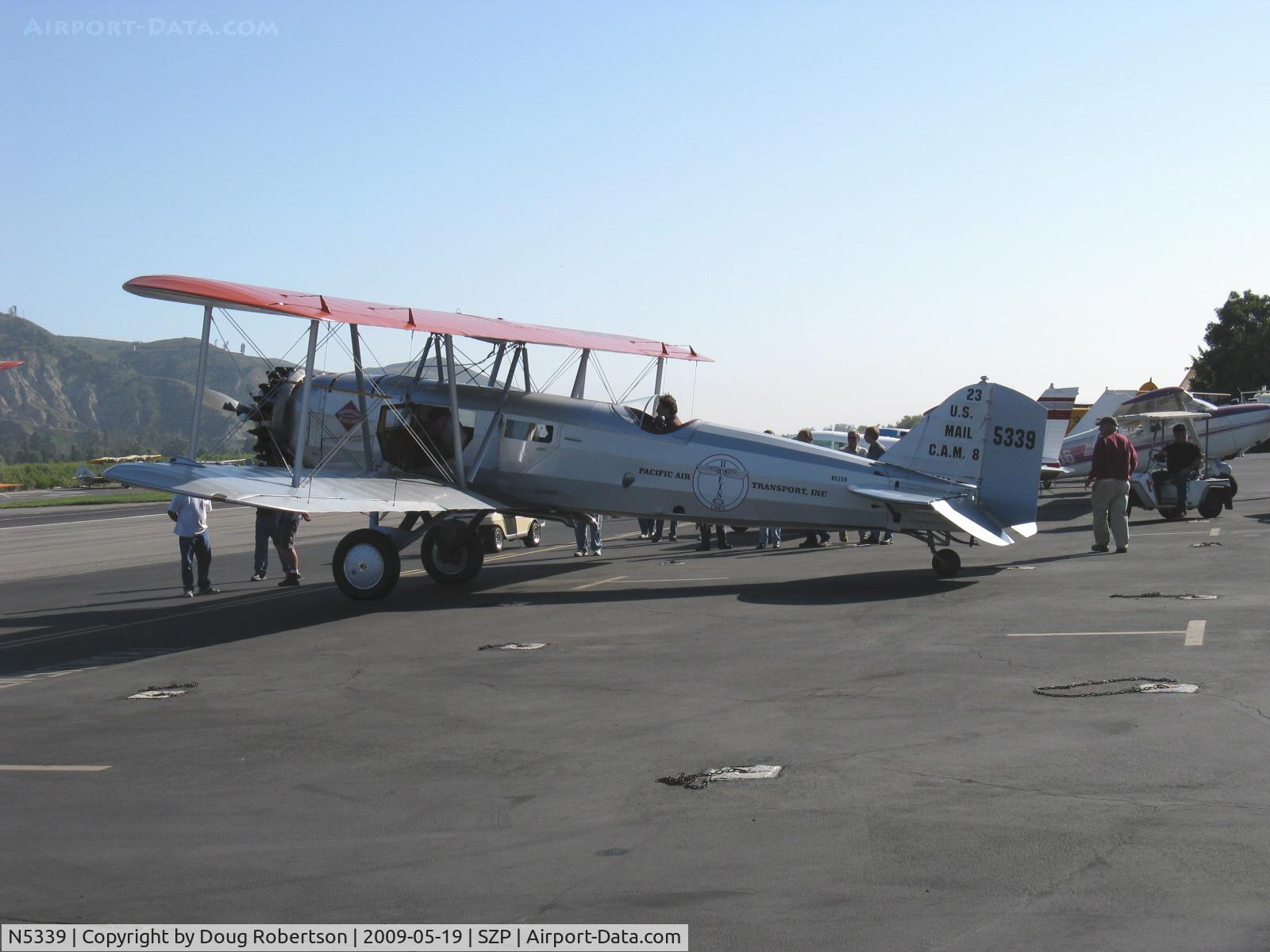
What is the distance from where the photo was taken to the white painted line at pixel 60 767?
24.4 ft

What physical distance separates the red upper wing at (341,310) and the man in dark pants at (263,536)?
4.16 metres

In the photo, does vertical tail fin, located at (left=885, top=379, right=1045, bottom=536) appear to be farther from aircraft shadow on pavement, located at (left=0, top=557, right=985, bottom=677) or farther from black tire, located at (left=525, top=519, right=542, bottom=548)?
black tire, located at (left=525, top=519, right=542, bottom=548)

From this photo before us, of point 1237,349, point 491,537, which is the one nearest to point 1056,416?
point 491,537

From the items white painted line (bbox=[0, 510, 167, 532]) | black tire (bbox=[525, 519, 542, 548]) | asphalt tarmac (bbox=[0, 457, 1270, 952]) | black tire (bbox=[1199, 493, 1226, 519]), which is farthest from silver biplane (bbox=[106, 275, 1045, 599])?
white painted line (bbox=[0, 510, 167, 532])

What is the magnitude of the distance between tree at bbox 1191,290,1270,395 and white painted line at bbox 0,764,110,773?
328 feet

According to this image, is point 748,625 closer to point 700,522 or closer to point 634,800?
point 700,522

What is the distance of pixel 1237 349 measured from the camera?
318 ft

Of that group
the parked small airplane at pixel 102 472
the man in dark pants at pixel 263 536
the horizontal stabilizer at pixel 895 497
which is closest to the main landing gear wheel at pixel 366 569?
the parked small airplane at pixel 102 472

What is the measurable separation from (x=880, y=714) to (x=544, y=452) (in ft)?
31.9

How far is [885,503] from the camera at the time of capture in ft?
50.7

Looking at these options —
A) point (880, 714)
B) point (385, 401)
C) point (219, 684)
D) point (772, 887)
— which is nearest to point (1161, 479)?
point (385, 401)

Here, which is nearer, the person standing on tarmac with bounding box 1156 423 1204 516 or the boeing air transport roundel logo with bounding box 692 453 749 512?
the boeing air transport roundel logo with bounding box 692 453 749 512

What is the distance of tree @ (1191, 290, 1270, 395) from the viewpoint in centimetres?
9425

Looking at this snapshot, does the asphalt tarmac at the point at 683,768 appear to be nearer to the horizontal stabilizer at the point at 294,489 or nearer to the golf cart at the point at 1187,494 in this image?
the horizontal stabilizer at the point at 294,489
